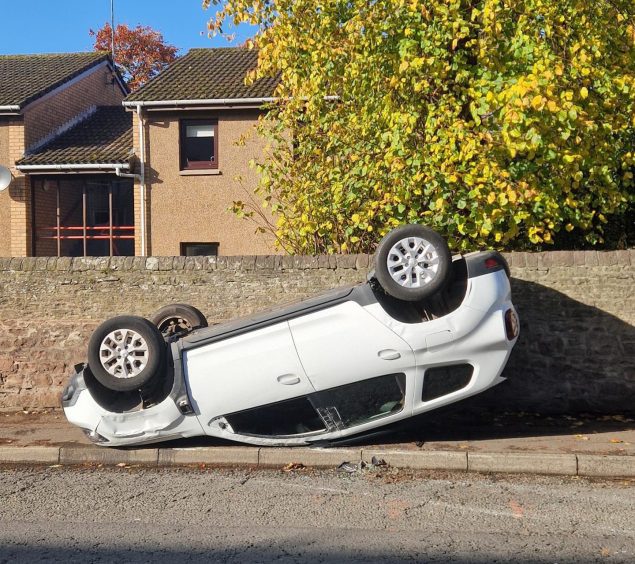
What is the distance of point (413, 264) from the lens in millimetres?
7613

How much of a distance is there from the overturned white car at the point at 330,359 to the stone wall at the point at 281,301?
2.09 meters

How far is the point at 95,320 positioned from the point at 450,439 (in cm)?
498

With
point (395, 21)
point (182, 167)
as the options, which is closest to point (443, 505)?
point (395, 21)

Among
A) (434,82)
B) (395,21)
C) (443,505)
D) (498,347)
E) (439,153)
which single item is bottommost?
(443,505)

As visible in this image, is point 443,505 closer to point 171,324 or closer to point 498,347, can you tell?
point 498,347

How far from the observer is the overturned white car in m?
7.50

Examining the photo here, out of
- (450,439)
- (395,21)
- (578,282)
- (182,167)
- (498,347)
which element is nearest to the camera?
(498,347)

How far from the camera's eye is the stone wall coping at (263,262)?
9.59 meters

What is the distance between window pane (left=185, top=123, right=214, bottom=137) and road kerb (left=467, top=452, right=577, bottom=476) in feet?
50.5

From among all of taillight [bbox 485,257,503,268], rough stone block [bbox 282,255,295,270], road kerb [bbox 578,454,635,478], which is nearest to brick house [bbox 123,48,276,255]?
rough stone block [bbox 282,255,295,270]

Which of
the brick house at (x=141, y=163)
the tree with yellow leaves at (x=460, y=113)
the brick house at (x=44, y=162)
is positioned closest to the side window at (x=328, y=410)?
the tree with yellow leaves at (x=460, y=113)

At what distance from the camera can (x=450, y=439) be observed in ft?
27.4

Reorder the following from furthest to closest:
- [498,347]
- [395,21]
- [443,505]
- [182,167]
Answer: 1. [182,167]
2. [395,21]
3. [498,347]
4. [443,505]

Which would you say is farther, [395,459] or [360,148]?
[360,148]
